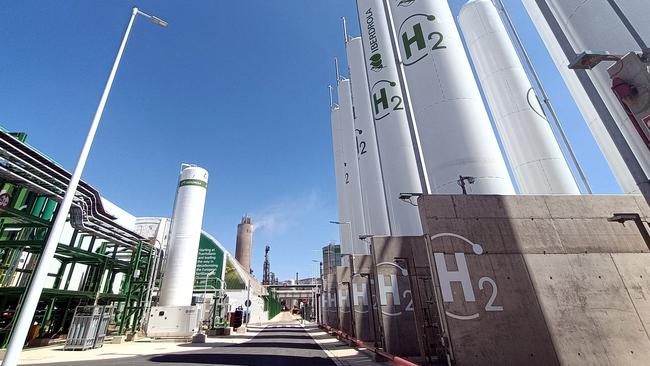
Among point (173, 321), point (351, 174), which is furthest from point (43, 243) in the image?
point (351, 174)

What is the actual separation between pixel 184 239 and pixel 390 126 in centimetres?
1927

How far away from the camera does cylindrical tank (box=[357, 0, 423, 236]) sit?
15432mm

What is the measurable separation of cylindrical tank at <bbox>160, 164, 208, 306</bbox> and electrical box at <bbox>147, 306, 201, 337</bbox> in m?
2.25

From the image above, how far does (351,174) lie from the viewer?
101 ft

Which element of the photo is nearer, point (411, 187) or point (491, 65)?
point (411, 187)

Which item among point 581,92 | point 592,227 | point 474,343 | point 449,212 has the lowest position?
point 474,343

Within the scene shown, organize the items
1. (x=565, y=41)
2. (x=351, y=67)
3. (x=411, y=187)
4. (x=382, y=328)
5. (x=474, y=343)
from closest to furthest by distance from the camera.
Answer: (x=565, y=41) < (x=474, y=343) < (x=382, y=328) < (x=411, y=187) < (x=351, y=67)

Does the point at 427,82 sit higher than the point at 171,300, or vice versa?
the point at 427,82

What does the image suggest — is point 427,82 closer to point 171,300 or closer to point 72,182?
point 72,182

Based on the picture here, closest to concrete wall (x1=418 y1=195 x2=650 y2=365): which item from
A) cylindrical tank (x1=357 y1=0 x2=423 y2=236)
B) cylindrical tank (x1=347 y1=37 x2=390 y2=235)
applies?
cylindrical tank (x1=357 y1=0 x2=423 y2=236)

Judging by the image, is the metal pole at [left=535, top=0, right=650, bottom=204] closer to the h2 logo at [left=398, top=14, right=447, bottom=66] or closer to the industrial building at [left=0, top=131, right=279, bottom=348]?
the h2 logo at [left=398, top=14, right=447, bottom=66]

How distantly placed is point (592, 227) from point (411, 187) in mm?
8579

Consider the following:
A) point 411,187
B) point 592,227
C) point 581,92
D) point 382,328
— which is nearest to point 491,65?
point 581,92

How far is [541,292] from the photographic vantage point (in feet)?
24.0
